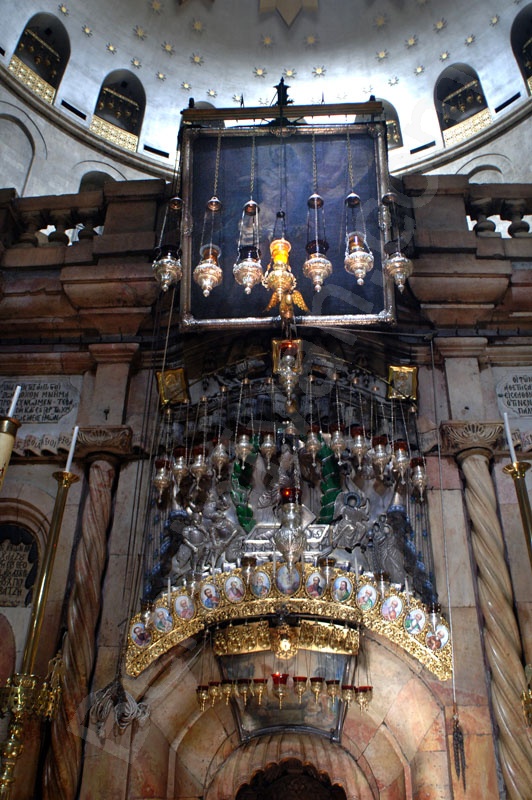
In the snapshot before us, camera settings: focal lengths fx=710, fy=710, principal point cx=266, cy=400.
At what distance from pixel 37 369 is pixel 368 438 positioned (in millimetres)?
4171

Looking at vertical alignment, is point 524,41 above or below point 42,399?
above

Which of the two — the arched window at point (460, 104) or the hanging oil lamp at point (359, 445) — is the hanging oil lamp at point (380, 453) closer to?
the hanging oil lamp at point (359, 445)

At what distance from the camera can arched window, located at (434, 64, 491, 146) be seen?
15.0 metres

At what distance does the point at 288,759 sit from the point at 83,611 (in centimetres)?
274

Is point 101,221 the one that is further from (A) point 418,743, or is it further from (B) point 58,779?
(A) point 418,743

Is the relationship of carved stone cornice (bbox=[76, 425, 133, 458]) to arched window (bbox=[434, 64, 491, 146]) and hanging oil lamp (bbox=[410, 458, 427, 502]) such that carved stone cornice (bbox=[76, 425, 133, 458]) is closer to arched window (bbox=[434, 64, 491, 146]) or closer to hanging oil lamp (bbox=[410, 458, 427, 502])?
hanging oil lamp (bbox=[410, 458, 427, 502])

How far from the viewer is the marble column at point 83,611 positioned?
617 centimetres

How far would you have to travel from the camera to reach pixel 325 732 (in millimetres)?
7266

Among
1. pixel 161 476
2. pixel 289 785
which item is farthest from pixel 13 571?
pixel 289 785

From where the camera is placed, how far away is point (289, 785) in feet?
25.3

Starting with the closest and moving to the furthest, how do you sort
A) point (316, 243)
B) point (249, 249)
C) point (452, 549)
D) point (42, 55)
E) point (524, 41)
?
point (249, 249) < point (316, 243) < point (452, 549) < point (524, 41) < point (42, 55)

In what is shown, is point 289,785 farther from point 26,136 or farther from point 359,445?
point 26,136

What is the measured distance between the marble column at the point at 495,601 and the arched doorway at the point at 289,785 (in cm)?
238

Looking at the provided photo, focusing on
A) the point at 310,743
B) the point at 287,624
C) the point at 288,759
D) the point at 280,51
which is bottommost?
the point at 288,759
